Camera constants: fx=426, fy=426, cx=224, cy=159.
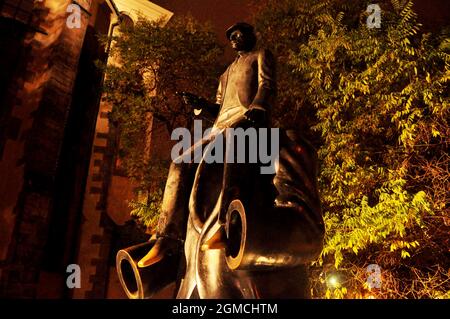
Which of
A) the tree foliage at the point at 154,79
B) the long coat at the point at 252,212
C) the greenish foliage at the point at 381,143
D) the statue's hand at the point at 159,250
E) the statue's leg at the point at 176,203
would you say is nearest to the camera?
the long coat at the point at 252,212

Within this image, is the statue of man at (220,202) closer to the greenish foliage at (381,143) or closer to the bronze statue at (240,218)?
the bronze statue at (240,218)

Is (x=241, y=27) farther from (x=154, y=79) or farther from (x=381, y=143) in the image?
(x=154, y=79)

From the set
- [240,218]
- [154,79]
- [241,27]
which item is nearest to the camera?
[240,218]

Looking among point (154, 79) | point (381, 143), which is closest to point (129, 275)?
point (381, 143)

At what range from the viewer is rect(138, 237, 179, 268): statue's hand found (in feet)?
10.1

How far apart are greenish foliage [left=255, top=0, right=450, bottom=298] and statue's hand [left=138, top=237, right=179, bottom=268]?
5400mm

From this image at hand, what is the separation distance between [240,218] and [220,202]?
345 millimetres

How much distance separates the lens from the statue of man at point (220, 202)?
269 centimetres

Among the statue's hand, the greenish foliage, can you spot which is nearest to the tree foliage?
the greenish foliage

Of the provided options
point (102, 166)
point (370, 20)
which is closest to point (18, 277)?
point (102, 166)

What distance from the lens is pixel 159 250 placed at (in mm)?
3195

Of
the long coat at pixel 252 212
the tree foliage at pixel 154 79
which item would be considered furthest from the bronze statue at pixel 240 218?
the tree foliage at pixel 154 79

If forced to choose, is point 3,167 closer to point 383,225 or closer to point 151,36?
point 151,36

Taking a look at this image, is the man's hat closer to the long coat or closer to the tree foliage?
the long coat
